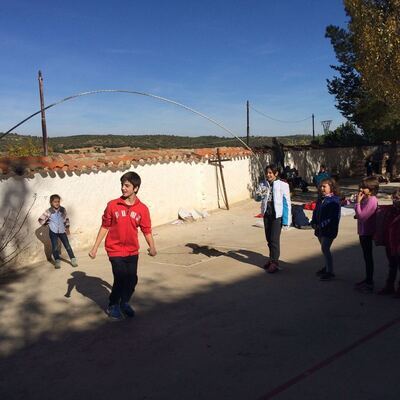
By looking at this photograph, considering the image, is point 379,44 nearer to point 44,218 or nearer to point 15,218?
point 44,218

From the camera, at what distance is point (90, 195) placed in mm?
9852

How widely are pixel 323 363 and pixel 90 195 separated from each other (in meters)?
6.95

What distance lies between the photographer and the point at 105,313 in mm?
5508

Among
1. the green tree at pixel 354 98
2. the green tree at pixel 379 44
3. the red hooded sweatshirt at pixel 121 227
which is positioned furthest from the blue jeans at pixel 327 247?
the green tree at pixel 354 98

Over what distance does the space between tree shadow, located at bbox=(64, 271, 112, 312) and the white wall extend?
4.59 feet

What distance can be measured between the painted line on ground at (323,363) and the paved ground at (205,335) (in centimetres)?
1

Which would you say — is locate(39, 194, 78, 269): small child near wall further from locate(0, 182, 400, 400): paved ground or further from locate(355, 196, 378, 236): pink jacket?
locate(355, 196, 378, 236): pink jacket

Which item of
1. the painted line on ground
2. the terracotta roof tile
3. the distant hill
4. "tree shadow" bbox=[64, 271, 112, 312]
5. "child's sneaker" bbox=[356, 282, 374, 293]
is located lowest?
"tree shadow" bbox=[64, 271, 112, 312]

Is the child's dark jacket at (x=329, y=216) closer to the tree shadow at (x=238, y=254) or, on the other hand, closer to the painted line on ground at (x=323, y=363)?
the tree shadow at (x=238, y=254)

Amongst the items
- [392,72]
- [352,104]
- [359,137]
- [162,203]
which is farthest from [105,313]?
[359,137]

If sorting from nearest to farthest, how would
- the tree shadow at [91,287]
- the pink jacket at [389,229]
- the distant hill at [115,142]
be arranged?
the pink jacket at [389,229], the tree shadow at [91,287], the distant hill at [115,142]

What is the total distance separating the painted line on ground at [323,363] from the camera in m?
3.45

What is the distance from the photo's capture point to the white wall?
26.7 ft

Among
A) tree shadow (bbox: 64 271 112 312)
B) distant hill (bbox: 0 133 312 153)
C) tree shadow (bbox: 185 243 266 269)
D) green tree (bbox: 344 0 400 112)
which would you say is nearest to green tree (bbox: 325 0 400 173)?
green tree (bbox: 344 0 400 112)
